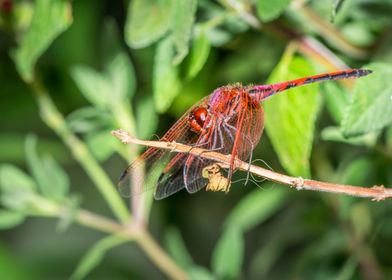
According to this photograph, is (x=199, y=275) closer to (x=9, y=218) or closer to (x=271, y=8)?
(x=9, y=218)

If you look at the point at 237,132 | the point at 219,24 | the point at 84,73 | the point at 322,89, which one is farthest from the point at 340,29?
the point at 84,73

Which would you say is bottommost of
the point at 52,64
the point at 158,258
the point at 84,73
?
the point at 158,258

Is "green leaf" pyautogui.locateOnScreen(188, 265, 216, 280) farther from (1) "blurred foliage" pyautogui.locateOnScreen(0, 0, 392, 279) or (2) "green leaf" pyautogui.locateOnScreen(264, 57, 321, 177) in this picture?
Result: (2) "green leaf" pyautogui.locateOnScreen(264, 57, 321, 177)

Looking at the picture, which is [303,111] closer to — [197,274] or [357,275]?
[197,274]

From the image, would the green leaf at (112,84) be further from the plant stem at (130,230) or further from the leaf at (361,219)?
the leaf at (361,219)

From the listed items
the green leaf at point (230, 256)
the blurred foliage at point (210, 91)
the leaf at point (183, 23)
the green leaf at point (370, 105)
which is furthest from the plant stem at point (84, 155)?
the green leaf at point (370, 105)
